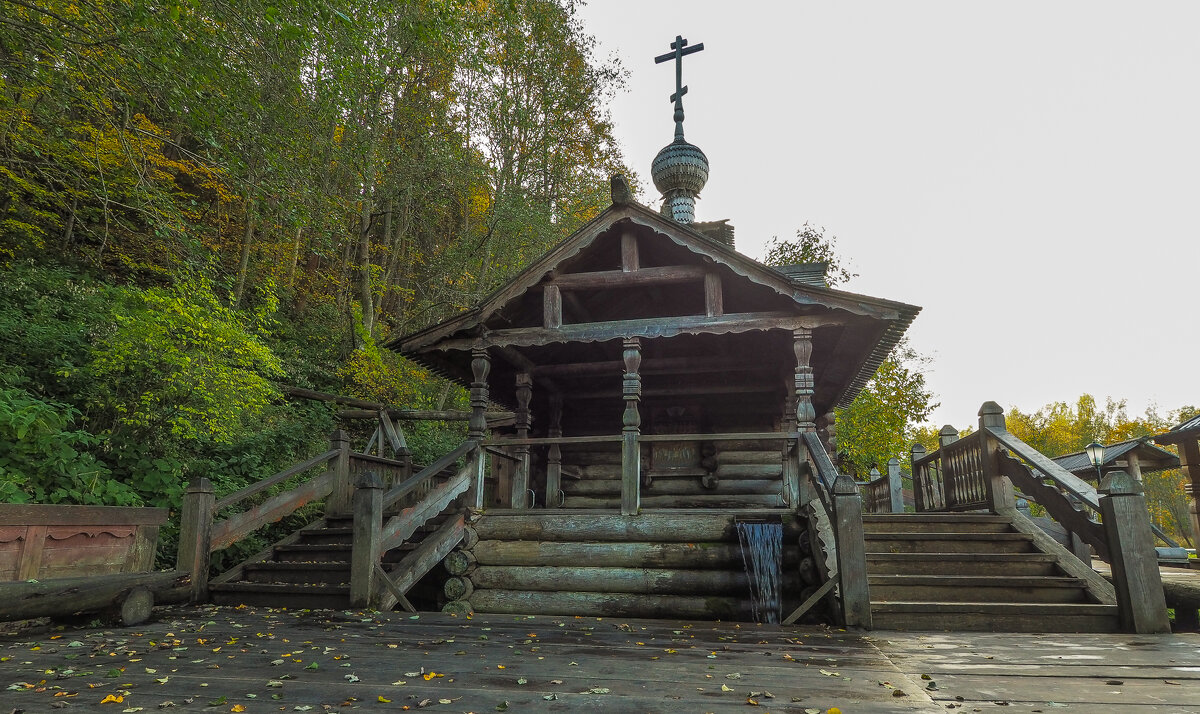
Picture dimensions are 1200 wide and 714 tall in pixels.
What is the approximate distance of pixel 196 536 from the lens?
7.46 m

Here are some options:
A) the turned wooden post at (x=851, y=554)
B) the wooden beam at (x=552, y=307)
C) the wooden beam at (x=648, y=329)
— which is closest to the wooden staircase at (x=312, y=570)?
the wooden beam at (x=648, y=329)

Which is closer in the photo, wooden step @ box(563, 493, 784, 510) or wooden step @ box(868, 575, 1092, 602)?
wooden step @ box(868, 575, 1092, 602)

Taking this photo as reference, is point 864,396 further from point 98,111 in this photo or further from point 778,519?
point 98,111

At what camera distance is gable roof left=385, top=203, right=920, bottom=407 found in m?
8.91

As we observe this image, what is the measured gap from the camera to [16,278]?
12727 millimetres

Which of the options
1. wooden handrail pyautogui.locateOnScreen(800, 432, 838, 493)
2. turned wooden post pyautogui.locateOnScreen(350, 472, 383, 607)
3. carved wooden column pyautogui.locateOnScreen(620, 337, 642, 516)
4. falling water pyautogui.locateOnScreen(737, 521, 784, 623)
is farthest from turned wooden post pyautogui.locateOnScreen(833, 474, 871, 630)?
turned wooden post pyautogui.locateOnScreen(350, 472, 383, 607)

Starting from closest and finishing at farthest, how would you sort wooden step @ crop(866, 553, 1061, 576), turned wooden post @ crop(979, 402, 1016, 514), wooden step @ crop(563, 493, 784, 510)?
wooden step @ crop(866, 553, 1061, 576) < turned wooden post @ crop(979, 402, 1016, 514) < wooden step @ crop(563, 493, 784, 510)

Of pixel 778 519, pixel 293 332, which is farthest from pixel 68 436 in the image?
pixel 293 332

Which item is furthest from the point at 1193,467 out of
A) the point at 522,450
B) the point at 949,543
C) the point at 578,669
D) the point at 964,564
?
the point at 578,669

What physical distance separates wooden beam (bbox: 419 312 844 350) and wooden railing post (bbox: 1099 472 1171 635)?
3.97m

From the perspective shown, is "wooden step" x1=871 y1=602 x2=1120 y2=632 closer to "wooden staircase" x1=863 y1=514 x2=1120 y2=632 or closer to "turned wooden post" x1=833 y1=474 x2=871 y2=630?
"wooden staircase" x1=863 y1=514 x2=1120 y2=632

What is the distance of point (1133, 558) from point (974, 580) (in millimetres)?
1403

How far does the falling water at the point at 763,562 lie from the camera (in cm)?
729

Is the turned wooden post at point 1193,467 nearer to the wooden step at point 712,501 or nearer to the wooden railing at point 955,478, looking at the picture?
the wooden railing at point 955,478
